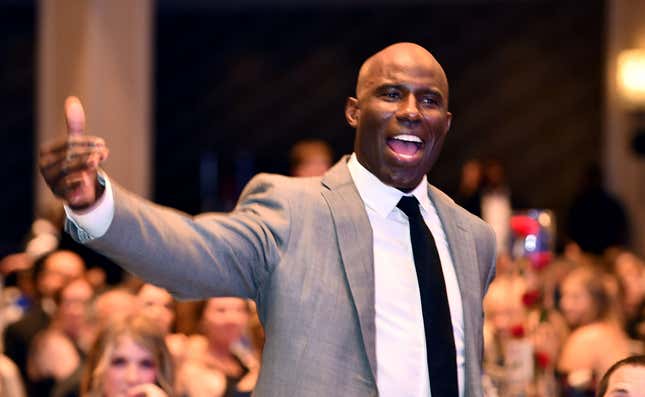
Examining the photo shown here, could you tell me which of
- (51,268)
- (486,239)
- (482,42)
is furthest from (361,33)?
(486,239)

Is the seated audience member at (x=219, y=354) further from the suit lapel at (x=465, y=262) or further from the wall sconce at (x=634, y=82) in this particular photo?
the wall sconce at (x=634, y=82)

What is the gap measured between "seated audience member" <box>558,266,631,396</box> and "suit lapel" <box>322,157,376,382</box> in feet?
8.48

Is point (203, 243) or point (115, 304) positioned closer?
point (203, 243)

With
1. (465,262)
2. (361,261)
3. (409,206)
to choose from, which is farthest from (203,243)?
(465,262)

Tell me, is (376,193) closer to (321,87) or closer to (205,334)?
(205,334)

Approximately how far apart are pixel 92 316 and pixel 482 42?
933cm

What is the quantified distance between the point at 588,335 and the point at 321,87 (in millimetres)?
9627

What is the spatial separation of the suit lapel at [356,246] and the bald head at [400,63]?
20cm

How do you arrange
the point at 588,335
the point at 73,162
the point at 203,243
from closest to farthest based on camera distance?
the point at 73,162 < the point at 203,243 < the point at 588,335

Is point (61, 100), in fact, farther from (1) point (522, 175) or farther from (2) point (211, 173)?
(1) point (522, 175)

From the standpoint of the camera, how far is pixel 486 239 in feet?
8.43

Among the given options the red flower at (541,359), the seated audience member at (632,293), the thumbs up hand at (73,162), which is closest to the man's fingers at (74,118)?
the thumbs up hand at (73,162)

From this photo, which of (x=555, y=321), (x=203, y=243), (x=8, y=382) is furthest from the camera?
(x=555, y=321)

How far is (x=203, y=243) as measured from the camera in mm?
2100
